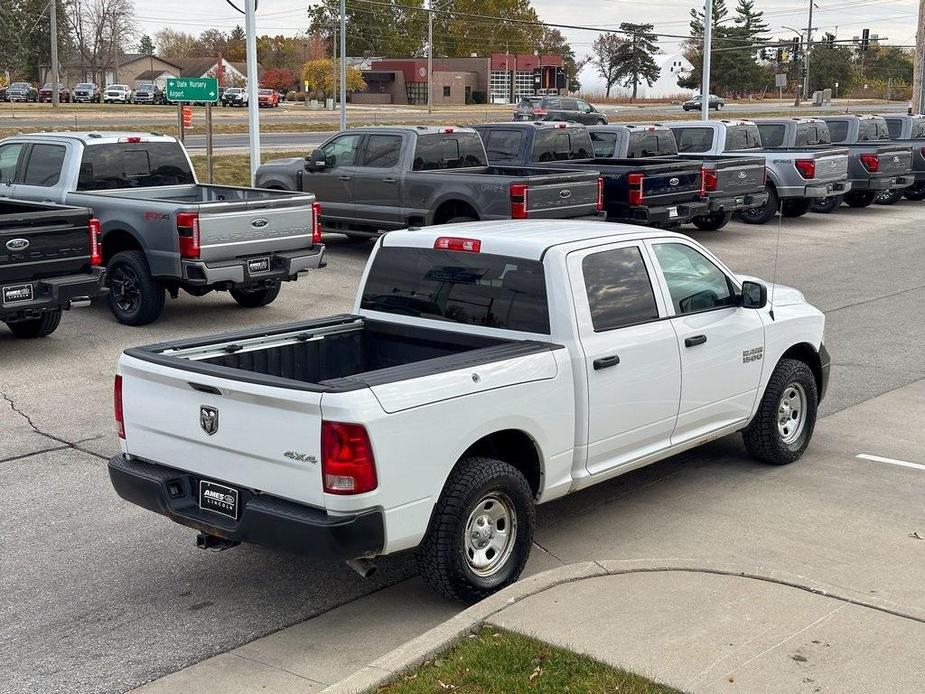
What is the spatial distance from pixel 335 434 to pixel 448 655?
103cm

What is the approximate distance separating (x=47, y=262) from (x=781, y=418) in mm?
7043

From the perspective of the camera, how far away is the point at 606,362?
21.0ft

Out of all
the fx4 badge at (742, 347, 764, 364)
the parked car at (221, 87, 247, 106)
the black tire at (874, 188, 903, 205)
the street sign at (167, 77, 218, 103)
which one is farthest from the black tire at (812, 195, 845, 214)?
the parked car at (221, 87, 247, 106)

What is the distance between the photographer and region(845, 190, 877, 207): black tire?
2652 cm

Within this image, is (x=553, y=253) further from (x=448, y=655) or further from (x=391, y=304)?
(x=448, y=655)

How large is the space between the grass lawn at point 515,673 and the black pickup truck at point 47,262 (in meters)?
7.58

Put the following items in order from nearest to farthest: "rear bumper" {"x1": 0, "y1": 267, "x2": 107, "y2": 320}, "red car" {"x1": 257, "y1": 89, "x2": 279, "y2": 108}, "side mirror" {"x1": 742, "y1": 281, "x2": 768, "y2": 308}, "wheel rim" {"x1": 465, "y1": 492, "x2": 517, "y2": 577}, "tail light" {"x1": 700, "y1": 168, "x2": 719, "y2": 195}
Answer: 1. "wheel rim" {"x1": 465, "y1": 492, "x2": 517, "y2": 577}
2. "side mirror" {"x1": 742, "y1": 281, "x2": 768, "y2": 308}
3. "rear bumper" {"x1": 0, "y1": 267, "x2": 107, "y2": 320}
4. "tail light" {"x1": 700, "y1": 168, "x2": 719, "y2": 195}
5. "red car" {"x1": 257, "y1": 89, "x2": 279, "y2": 108}

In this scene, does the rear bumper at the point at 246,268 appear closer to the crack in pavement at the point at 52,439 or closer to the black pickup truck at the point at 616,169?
the crack in pavement at the point at 52,439

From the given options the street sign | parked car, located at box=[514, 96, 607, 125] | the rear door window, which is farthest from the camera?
parked car, located at box=[514, 96, 607, 125]

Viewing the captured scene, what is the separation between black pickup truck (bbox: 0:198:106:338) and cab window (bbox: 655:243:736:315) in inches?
257

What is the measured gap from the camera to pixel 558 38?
495 feet

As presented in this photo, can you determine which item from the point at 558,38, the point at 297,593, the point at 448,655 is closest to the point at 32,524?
the point at 297,593

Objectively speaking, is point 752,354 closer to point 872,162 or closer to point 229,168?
point 872,162

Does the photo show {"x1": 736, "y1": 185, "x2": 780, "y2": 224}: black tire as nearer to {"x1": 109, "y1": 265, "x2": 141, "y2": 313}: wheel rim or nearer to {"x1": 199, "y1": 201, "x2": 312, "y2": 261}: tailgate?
{"x1": 199, "y1": 201, "x2": 312, "y2": 261}: tailgate
